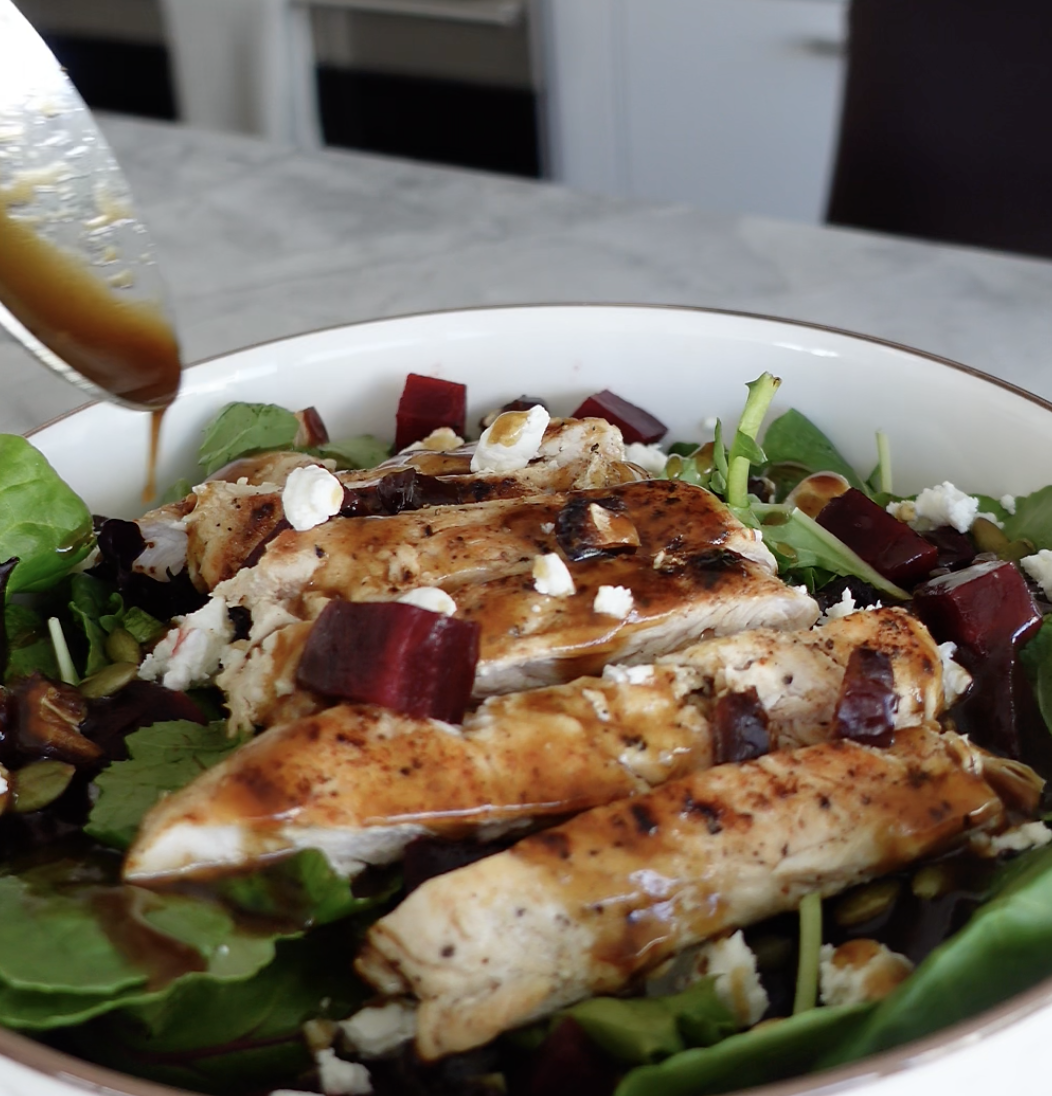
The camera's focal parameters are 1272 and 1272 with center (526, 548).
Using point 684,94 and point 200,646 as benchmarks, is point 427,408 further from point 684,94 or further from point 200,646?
point 684,94

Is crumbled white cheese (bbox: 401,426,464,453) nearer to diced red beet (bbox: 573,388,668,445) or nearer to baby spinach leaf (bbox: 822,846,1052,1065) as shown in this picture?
diced red beet (bbox: 573,388,668,445)

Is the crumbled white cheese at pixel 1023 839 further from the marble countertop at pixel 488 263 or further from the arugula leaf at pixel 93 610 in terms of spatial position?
the marble countertop at pixel 488 263

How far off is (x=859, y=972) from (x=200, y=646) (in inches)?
43.1

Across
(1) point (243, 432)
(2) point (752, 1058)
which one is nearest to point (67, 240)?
(1) point (243, 432)

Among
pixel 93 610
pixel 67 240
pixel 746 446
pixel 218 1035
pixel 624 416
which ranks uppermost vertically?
pixel 67 240

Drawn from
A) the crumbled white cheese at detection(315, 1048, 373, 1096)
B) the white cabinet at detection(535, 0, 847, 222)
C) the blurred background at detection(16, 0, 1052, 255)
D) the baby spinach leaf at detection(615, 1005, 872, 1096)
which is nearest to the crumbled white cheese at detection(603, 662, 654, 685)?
the baby spinach leaf at detection(615, 1005, 872, 1096)

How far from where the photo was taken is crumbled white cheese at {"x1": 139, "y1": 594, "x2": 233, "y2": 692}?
6.64 feet

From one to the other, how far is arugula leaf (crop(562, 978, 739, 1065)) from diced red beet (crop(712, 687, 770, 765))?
30 centimetres

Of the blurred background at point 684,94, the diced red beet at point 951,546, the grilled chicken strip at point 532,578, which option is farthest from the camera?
the blurred background at point 684,94

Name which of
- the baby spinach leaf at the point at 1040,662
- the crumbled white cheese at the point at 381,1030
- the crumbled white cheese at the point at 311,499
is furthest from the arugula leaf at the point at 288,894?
the baby spinach leaf at the point at 1040,662

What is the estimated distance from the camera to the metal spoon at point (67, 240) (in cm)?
235

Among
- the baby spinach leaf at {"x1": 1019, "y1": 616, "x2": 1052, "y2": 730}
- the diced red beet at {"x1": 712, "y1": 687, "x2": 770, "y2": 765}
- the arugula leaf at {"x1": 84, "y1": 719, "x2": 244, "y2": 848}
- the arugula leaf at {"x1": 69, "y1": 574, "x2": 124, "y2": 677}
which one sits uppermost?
the diced red beet at {"x1": 712, "y1": 687, "x2": 770, "y2": 765}

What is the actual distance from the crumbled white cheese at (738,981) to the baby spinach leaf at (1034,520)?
1177 mm

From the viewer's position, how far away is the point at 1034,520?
8.03 feet
